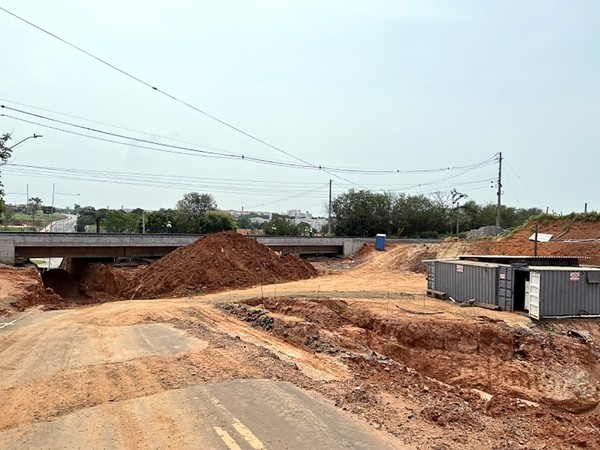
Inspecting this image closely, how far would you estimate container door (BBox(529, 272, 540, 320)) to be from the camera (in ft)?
64.1

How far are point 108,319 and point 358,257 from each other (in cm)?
3789

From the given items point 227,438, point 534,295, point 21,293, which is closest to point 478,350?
point 534,295

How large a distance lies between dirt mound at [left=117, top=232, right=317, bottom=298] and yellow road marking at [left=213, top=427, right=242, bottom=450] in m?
20.9

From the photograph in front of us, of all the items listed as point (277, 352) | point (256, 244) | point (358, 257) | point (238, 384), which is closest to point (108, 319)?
point (277, 352)

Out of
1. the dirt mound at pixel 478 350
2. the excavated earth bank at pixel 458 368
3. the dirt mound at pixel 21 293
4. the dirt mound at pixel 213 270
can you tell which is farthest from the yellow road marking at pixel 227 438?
the dirt mound at pixel 213 270

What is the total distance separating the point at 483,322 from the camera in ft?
61.7

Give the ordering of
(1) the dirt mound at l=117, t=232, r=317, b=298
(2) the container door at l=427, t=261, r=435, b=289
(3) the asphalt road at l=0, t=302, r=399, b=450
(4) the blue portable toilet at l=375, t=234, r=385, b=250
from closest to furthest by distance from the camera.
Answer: (3) the asphalt road at l=0, t=302, r=399, b=450 → (2) the container door at l=427, t=261, r=435, b=289 → (1) the dirt mound at l=117, t=232, r=317, b=298 → (4) the blue portable toilet at l=375, t=234, r=385, b=250

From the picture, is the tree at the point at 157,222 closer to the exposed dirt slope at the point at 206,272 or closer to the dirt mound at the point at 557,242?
the exposed dirt slope at the point at 206,272

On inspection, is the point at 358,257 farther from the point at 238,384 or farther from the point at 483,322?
the point at 238,384

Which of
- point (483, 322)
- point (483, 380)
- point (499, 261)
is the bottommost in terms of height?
point (483, 380)

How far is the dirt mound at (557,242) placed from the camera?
35219 mm

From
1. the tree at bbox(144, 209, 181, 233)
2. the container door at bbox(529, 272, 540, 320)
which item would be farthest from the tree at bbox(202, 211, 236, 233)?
the container door at bbox(529, 272, 540, 320)

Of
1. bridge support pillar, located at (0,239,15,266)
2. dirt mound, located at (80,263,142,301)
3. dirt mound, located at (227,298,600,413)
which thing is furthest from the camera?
bridge support pillar, located at (0,239,15,266)

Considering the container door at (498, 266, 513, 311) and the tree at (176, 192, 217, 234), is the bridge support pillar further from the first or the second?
the tree at (176, 192, 217, 234)
